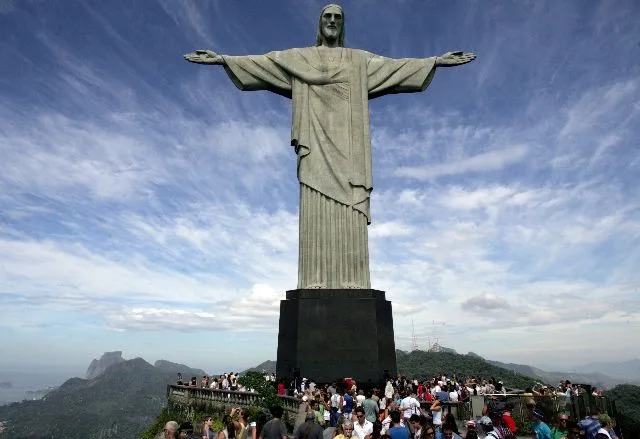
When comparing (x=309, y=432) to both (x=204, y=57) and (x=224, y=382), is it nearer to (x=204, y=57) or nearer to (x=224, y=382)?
(x=224, y=382)

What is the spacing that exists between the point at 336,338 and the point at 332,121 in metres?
7.52

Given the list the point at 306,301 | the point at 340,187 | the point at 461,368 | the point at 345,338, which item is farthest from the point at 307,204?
the point at 461,368

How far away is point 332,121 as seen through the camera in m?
17.6

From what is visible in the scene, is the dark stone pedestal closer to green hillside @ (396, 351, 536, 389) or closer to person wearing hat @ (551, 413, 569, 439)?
person wearing hat @ (551, 413, 569, 439)

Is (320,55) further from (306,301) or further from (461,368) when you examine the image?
(461,368)

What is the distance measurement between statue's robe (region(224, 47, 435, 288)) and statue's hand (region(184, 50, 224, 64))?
1.04ft

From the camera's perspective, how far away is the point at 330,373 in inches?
588

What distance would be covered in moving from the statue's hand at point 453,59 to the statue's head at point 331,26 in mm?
3854

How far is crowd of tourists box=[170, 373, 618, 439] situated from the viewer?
6.98 meters

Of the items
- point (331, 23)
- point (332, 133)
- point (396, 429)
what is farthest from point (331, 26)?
point (396, 429)

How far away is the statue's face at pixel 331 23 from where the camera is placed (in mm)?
18766

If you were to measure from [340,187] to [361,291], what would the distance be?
367cm

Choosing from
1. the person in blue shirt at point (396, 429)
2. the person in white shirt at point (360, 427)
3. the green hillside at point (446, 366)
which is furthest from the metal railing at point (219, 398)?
the green hillside at point (446, 366)

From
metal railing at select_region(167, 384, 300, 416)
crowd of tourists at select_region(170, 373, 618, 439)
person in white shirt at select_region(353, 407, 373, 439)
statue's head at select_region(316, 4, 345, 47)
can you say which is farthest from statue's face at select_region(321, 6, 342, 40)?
person in white shirt at select_region(353, 407, 373, 439)
